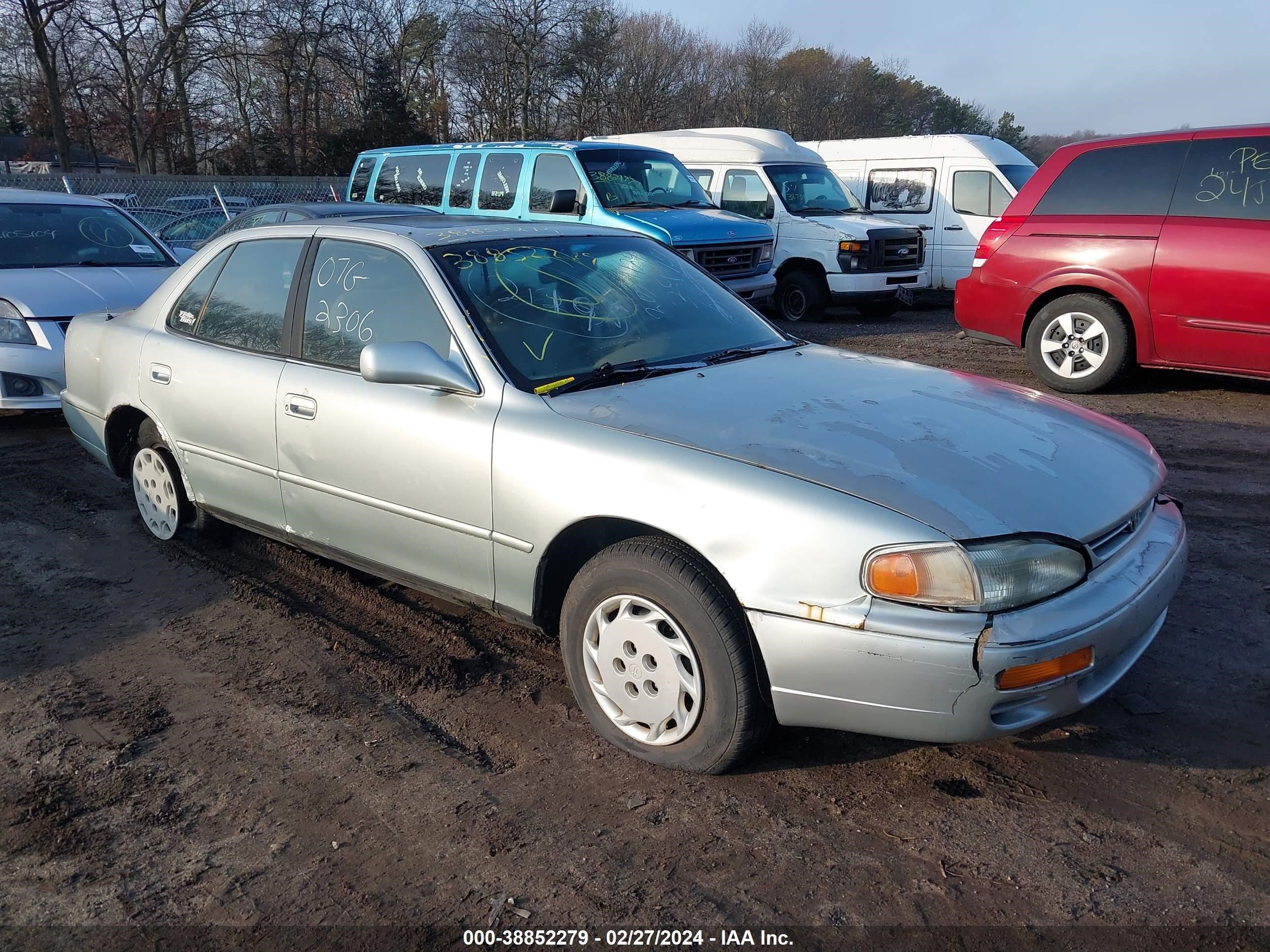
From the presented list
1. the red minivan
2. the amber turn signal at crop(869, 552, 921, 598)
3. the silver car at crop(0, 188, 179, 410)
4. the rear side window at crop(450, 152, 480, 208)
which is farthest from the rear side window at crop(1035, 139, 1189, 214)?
the silver car at crop(0, 188, 179, 410)

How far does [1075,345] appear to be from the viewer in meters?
8.02

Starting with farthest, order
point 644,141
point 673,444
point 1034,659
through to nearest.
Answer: point 644,141
point 673,444
point 1034,659

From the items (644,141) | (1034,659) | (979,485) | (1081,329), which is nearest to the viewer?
(1034,659)

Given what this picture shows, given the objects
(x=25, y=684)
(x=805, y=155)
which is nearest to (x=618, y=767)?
(x=25, y=684)

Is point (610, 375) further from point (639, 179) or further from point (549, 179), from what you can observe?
point (639, 179)

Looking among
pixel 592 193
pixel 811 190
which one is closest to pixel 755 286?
pixel 592 193

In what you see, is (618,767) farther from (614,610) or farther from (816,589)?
(816,589)

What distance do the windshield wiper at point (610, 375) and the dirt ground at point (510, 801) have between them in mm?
1066

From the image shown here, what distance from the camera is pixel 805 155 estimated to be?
13.9m

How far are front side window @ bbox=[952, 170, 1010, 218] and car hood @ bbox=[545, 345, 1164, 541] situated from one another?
35.6 feet

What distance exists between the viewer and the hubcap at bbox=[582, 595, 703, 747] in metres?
2.92

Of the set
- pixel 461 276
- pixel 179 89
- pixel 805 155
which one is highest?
pixel 179 89

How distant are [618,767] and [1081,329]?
638 cm

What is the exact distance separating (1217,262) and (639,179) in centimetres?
597
